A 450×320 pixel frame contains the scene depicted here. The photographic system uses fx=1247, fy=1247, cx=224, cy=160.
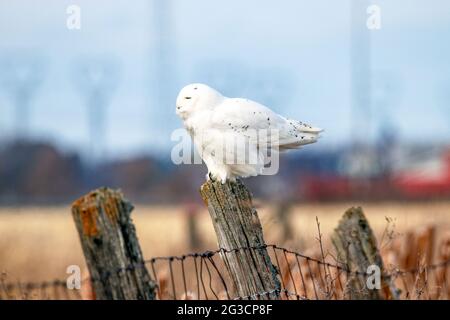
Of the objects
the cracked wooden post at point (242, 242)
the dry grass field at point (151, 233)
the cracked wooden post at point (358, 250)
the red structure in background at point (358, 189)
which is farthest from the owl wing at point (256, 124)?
the red structure in background at point (358, 189)

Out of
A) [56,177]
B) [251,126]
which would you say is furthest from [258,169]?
[56,177]

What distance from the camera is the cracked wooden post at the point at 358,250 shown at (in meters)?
9.45

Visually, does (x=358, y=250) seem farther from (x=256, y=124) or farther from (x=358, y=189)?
(x=358, y=189)

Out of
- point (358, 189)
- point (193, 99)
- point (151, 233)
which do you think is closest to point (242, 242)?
point (193, 99)

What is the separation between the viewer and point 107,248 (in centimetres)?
821

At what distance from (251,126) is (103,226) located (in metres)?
1.19

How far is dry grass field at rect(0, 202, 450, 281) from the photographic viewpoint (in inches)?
611

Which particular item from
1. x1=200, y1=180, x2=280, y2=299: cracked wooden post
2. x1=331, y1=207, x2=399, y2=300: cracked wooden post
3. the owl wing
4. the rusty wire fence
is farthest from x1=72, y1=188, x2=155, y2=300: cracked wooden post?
x1=331, y1=207, x2=399, y2=300: cracked wooden post

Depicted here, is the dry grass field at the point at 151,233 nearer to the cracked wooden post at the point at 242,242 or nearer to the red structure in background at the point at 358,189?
the cracked wooden post at the point at 242,242

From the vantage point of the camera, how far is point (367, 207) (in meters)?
30.6

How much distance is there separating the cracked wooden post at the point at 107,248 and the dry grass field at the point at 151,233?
128 centimetres

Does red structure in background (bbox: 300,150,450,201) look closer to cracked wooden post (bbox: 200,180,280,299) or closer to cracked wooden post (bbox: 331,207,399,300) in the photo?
cracked wooden post (bbox: 331,207,399,300)

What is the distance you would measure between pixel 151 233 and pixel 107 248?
53.2ft

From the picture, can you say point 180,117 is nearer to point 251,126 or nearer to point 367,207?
point 251,126
